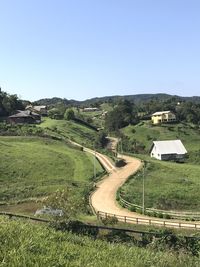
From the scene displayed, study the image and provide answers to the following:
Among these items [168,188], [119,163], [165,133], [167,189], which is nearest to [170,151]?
[119,163]

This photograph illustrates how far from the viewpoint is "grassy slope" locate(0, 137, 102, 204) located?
59.6 metres

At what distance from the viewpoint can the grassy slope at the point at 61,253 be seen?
12102 mm

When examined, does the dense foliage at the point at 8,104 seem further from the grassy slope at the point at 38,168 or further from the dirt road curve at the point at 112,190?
the dirt road curve at the point at 112,190

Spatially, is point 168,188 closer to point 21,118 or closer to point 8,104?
point 21,118

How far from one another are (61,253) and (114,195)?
45682 mm

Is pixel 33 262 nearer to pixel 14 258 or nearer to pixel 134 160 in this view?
pixel 14 258

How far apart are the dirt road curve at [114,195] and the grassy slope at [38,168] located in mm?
2866

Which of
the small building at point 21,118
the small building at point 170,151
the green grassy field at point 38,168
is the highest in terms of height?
the small building at point 21,118

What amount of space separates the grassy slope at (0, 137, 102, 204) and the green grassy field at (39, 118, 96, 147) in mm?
18290

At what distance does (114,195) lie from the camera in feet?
192

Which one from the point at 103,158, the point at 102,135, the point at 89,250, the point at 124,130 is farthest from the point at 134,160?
the point at 89,250

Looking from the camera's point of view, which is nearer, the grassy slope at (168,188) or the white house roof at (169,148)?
the grassy slope at (168,188)

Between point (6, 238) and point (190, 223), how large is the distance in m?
33.7

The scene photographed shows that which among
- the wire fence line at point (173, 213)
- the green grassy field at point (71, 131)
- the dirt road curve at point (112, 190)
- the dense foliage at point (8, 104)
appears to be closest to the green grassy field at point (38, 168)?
the dirt road curve at point (112, 190)
